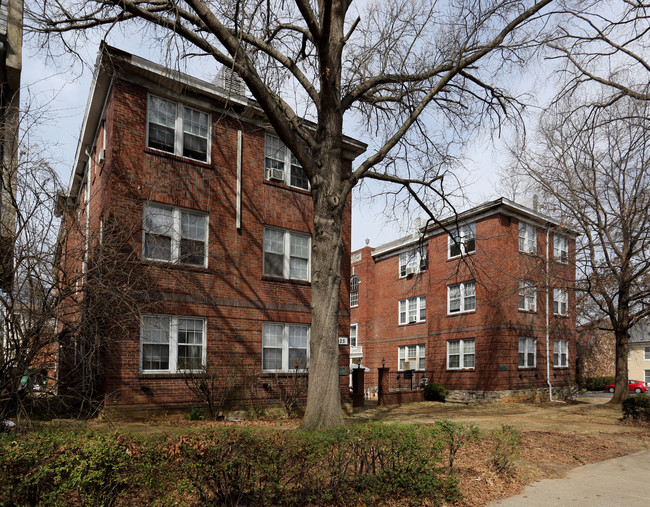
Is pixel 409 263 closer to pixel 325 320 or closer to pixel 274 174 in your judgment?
pixel 274 174

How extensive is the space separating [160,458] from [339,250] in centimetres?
634

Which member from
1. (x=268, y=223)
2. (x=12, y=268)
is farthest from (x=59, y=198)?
(x=268, y=223)

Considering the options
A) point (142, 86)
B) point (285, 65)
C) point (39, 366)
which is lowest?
point (39, 366)

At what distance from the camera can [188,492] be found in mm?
5469

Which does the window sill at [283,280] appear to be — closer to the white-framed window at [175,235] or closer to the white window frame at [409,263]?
the white-framed window at [175,235]

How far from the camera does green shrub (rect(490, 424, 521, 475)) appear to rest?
853cm

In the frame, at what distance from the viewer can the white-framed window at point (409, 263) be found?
31.2 metres

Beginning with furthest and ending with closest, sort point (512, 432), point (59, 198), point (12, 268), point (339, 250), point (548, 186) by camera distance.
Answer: point (548, 186), point (339, 250), point (59, 198), point (512, 432), point (12, 268)

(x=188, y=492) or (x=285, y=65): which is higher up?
(x=285, y=65)

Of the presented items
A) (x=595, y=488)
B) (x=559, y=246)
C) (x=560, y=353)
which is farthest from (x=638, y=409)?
(x=559, y=246)

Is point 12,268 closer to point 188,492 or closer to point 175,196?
point 188,492

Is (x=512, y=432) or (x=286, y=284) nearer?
(x=512, y=432)

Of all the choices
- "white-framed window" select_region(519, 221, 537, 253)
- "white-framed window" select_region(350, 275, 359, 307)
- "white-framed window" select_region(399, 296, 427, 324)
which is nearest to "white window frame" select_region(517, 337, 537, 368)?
"white-framed window" select_region(519, 221, 537, 253)

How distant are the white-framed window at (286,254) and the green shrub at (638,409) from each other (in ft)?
38.0
